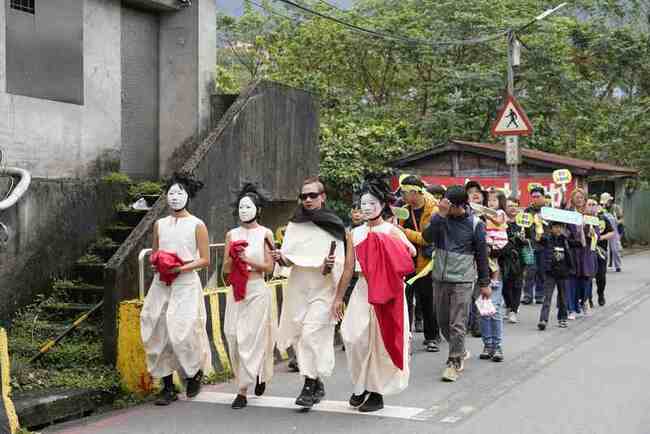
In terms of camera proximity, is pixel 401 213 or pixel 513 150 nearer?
pixel 401 213

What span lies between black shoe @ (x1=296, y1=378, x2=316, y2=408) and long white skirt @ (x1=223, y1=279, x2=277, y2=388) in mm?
480

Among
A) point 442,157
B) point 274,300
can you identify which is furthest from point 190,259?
point 442,157

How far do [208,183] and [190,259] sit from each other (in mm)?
3282

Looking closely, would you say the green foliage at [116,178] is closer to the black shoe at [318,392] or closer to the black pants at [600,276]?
the black shoe at [318,392]

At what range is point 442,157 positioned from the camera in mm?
24828

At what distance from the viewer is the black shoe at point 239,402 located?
7703mm

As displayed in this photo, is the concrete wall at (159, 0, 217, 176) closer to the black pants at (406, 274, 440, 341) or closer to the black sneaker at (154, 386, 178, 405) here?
the black pants at (406, 274, 440, 341)

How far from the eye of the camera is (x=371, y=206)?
7.63 m

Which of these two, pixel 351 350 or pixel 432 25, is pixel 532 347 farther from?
pixel 432 25

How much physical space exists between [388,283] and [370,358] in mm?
664

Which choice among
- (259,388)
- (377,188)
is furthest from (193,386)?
(377,188)

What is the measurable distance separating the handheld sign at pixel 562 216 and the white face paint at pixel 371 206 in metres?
5.71

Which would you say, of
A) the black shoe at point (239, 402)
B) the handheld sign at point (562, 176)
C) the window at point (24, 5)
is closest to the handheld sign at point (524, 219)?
the black shoe at point (239, 402)

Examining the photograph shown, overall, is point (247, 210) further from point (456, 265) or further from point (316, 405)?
point (456, 265)
